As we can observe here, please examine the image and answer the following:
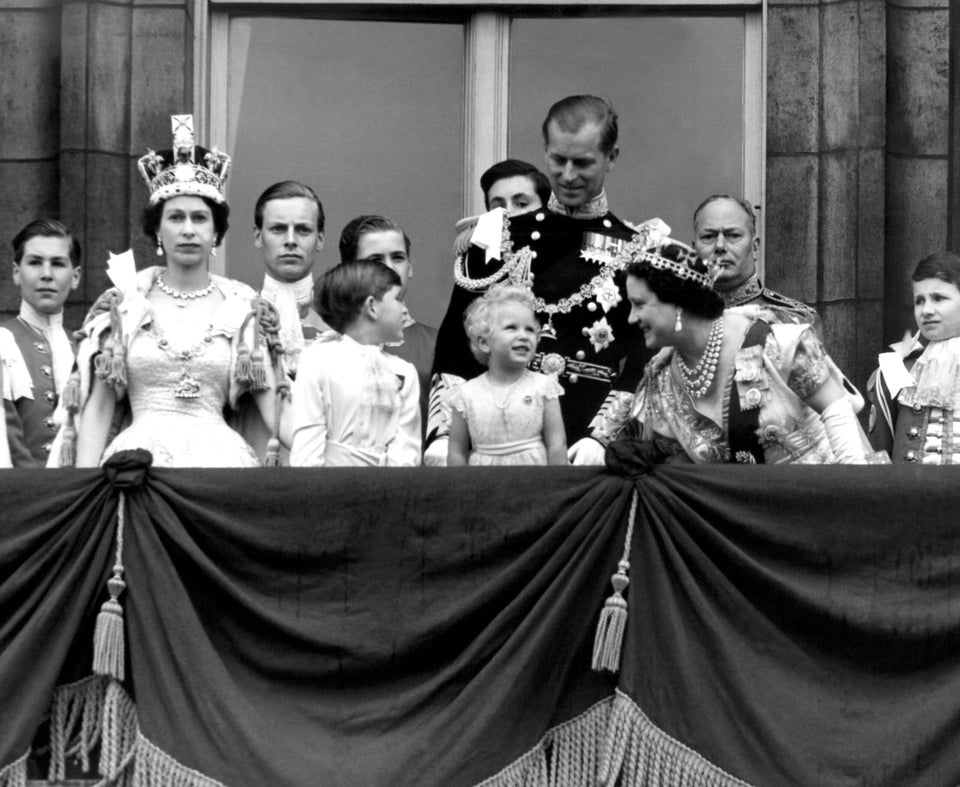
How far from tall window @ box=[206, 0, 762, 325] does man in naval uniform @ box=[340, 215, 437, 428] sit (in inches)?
67.3

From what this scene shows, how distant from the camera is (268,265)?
964cm

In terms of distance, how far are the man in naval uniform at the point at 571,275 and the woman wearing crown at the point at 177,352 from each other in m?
0.69

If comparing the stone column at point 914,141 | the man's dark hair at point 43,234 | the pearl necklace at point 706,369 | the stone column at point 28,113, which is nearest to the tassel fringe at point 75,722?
the pearl necklace at point 706,369

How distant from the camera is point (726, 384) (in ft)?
27.0

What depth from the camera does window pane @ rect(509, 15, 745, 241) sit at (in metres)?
11.3

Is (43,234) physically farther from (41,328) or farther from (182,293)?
(182,293)

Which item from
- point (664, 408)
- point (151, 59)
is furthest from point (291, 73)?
point (664, 408)

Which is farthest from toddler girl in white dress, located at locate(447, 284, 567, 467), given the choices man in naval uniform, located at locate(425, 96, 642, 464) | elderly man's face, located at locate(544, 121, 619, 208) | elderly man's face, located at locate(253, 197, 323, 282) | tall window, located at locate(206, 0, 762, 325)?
tall window, located at locate(206, 0, 762, 325)

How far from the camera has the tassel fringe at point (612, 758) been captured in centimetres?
754

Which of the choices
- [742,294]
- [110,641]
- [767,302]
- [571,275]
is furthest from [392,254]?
[110,641]

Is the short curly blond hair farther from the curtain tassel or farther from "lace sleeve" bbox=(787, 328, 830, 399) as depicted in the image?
the curtain tassel

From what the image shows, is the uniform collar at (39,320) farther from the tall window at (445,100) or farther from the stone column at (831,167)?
the stone column at (831,167)

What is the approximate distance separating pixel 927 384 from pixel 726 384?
50.8 inches

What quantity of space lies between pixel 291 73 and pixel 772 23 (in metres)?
2.18
